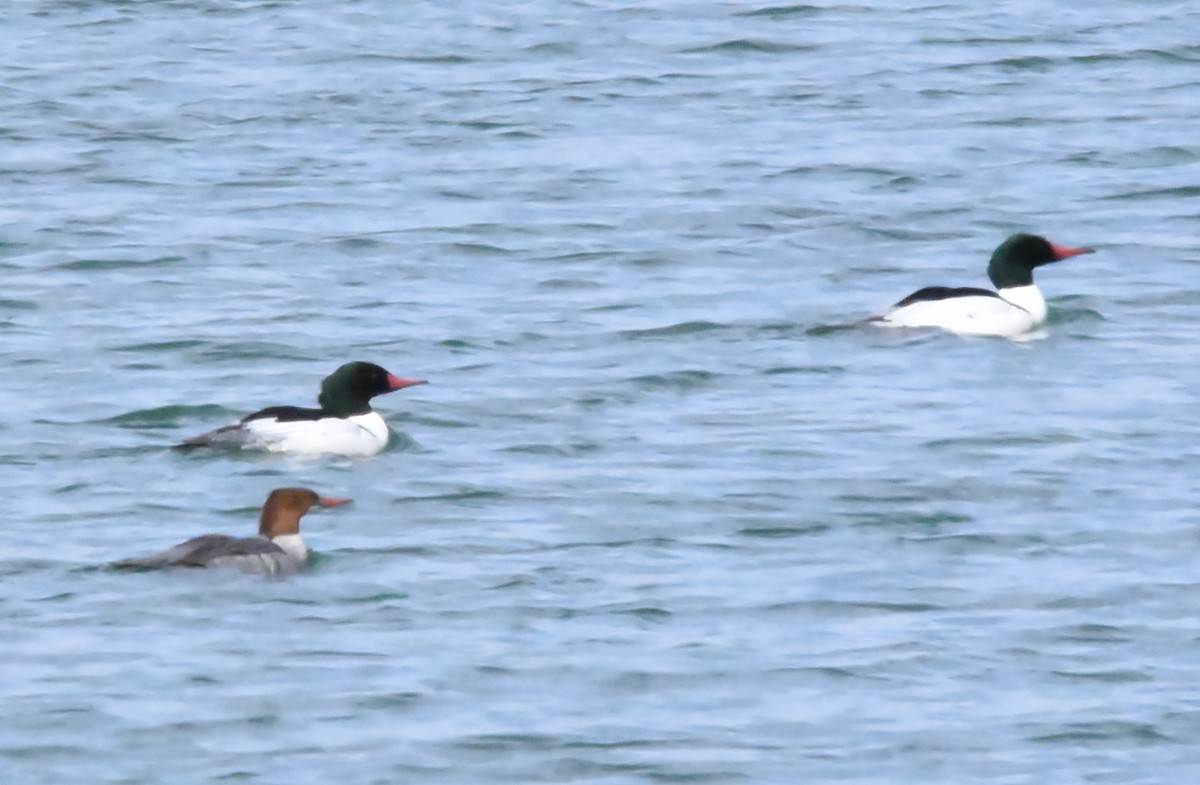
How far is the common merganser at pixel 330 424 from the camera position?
42.9 feet

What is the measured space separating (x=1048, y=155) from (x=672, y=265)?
4.24 meters

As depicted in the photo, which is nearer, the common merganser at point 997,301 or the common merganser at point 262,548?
the common merganser at point 262,548

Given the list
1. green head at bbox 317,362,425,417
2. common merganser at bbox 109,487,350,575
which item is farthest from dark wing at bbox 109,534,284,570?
green head at bbox 317,362,425,417

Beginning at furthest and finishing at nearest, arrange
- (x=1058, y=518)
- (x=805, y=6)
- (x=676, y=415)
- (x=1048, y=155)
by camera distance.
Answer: (x=805, y=6), (x=1048, y=155), (x=676, y=415), (x=1058, y=518)

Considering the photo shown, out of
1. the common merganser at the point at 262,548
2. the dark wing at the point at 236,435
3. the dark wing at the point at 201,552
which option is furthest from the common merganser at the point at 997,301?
the dark wing at the point at 201,552

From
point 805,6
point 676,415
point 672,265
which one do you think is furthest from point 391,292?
point 805,6

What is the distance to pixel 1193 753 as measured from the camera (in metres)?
9.39

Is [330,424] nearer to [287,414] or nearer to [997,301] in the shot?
[287,414]

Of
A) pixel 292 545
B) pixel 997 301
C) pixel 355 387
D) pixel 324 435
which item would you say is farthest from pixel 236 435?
pixel 997 301

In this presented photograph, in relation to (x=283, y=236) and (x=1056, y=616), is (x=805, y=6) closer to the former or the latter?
(x=283, y=236)

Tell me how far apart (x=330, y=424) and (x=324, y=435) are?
75 mm

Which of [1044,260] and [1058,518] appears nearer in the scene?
[1058,518]

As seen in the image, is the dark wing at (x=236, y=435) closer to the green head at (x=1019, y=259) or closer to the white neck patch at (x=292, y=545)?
the white neck patch at (x=292, y=545)

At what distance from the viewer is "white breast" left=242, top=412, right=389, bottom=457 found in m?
13.1
